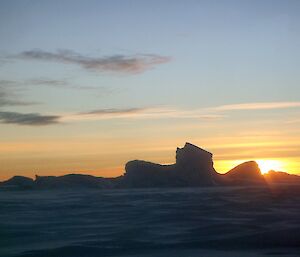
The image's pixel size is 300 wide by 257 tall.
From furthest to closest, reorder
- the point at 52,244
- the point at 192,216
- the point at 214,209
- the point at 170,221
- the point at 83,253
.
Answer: the point at 214,209
the point at 192,216
the point at 170,221
the point at 52,244
the point at 83,253

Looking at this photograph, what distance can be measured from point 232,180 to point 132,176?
1980 cm

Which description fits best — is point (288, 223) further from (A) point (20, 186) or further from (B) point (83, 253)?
(A) point (20, 186)

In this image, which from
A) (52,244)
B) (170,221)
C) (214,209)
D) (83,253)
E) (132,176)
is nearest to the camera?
(83,253)

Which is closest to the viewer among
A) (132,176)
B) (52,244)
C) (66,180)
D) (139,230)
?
(52,244)

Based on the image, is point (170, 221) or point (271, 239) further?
point (170, 221)

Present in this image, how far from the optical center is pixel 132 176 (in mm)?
83312

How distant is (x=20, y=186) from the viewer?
8850 cm

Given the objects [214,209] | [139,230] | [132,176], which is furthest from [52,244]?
[132,176]

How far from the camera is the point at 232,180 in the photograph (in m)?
93.5

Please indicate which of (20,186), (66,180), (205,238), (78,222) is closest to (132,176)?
(66,180)

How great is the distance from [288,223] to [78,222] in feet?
31.2

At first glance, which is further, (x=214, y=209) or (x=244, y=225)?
(x=214, y=209)

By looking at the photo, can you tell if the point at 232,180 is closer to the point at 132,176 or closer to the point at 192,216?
the point at 132,176

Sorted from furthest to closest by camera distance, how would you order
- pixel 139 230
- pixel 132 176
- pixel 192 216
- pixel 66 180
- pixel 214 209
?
pixel 66 180
pixel 132 176
pixel 214 209
pixel 192 216
pixel 139 230
